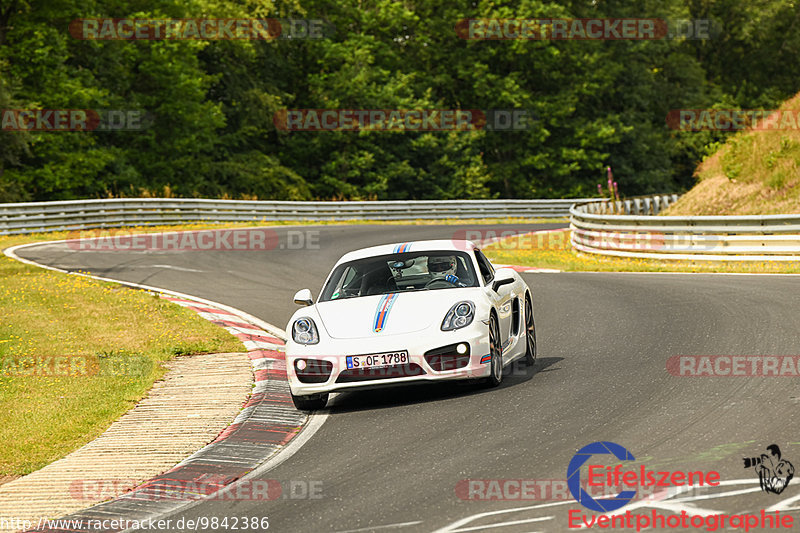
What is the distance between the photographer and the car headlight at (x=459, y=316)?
28.8 ft

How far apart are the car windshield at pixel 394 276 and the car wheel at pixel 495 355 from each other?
0.57 meters

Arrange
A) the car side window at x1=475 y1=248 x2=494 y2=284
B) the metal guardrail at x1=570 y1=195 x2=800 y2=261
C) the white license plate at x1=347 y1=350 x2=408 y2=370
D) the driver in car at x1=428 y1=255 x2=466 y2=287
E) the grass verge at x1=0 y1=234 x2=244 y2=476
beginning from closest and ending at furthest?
the white license plate at x1=347 y1=350 x2=408 y2=370
the grass verge at x1=0 y1=234 x2=244 y2=476
the driver in car at x1=428 y1=255 x2=466 y2=287
the car side window at x1=475 y1=248 x2=494 y2=284
the metal guardrail at x1=570 y1=195 x2=800 y2=261

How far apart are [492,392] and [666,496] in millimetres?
3552

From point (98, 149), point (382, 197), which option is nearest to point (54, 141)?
point (98, 149)

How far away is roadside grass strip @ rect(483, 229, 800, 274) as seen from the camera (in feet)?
63.9

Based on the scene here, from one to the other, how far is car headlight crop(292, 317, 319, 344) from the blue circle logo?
3088 millimetres

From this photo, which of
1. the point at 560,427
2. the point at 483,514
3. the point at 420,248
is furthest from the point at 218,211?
the point at 483,514

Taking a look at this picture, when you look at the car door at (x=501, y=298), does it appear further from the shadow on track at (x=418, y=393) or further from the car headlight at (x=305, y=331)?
the car headlight at (x=305, y=331)

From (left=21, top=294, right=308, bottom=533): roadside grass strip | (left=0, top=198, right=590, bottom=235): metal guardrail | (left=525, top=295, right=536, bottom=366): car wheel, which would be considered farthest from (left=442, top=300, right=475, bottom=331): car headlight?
(left=0, top=198, right=590, bottom=235): metal guardrail

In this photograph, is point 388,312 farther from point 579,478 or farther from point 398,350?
point 579,478

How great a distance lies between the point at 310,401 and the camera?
9.01 meters

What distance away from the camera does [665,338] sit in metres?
11.2

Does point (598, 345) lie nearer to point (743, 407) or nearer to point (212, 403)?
point (743, 407)

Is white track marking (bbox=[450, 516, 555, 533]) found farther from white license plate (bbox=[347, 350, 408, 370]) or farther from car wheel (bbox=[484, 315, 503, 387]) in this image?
car wheel (bbox=[484, 315, 503, 387])
